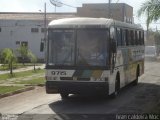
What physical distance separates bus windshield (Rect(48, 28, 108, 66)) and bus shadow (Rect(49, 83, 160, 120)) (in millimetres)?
1561

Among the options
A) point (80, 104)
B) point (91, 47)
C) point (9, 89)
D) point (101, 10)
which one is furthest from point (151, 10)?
point (101, 10)

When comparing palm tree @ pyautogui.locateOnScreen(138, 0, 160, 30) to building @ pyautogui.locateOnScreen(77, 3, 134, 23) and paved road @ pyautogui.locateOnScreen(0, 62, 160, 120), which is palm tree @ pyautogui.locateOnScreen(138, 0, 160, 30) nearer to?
paved road @ pyautogui.locateOnScreen(0, 62, 160, 120)

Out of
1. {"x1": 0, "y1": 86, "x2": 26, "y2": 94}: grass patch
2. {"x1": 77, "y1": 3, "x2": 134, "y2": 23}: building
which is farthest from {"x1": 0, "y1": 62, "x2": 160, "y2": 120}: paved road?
{"x1": 77, "y1": 3, "x2": 134, "y2": 23}: building

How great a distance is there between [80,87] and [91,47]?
1.52 meters

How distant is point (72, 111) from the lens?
15.7 m

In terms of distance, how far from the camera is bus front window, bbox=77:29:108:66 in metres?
17.2

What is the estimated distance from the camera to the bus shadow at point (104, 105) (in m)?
14.9

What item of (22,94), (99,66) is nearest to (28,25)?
(22,94)

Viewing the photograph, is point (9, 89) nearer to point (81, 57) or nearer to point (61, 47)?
point (61, 47)

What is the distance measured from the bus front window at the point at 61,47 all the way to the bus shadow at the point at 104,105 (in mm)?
1633

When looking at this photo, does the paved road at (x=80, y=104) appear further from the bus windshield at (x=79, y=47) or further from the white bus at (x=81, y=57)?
the bus windshield at (x=79, y=47)

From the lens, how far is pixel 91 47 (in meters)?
17.3

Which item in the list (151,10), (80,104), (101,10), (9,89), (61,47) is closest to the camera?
(151,10)

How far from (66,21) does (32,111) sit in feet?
13.1
